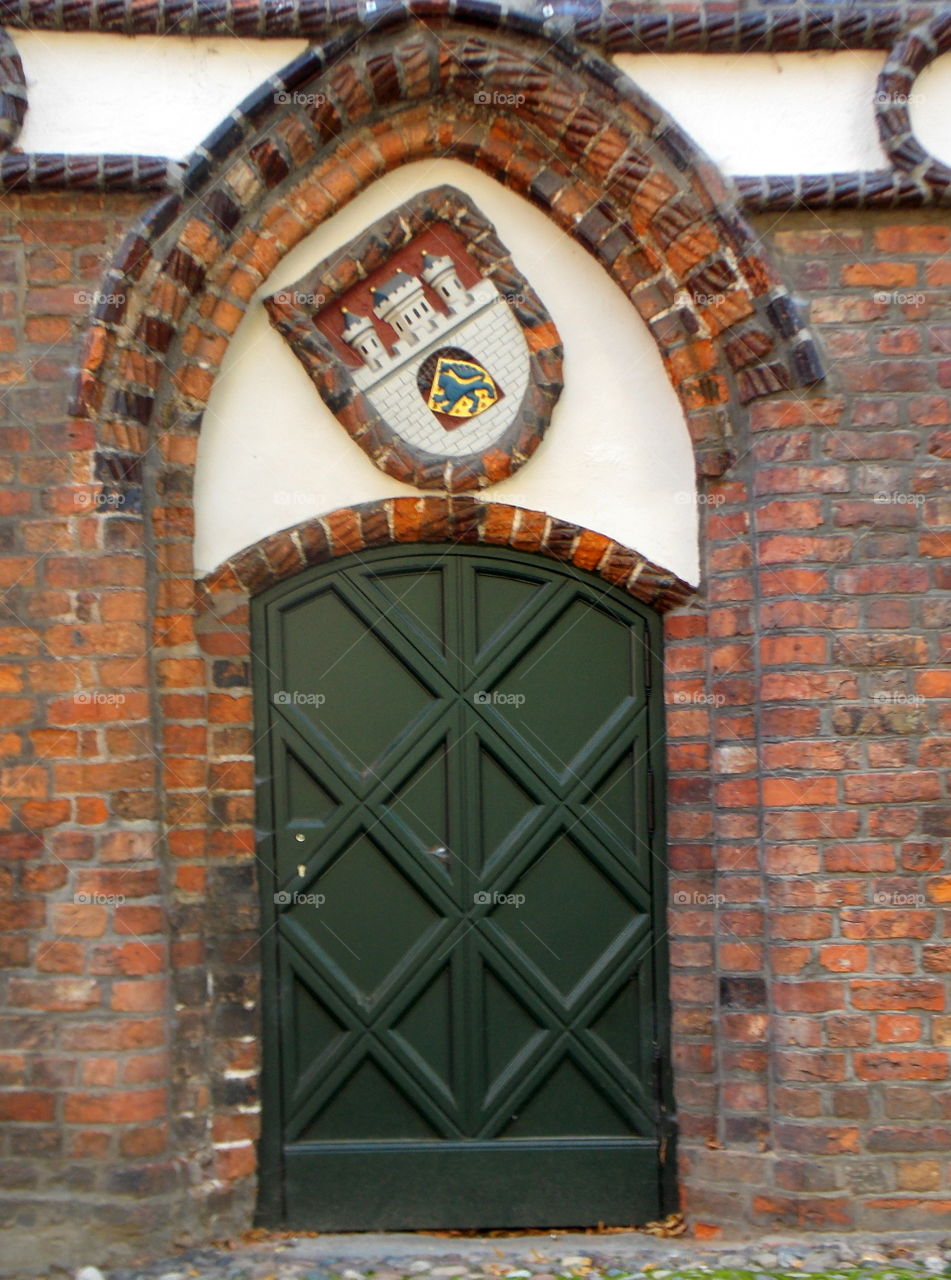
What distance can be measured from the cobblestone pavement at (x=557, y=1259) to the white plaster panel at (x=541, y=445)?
6.59ft

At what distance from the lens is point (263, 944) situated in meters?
4.04

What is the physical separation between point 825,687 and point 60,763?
223 centimetres

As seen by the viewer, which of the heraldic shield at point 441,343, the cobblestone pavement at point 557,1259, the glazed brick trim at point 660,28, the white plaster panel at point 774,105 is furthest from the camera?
the heraldic shield at point 441,343

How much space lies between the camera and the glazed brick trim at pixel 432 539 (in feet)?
13.1

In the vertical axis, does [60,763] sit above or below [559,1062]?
above

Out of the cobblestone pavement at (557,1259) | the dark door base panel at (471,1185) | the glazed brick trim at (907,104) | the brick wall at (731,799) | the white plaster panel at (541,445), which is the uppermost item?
the glazed brick trim at (907,104)

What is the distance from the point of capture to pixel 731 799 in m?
3.93

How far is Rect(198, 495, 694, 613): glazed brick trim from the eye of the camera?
3992 mm

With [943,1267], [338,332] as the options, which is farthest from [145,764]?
[943,1267]

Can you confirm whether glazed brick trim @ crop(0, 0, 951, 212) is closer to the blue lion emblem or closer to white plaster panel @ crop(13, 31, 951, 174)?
white plaster panel @ crop(13, 31, 951, 174)

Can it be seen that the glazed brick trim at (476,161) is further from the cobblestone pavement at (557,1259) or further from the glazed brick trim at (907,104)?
the cobblestone pavement at (557,1259)

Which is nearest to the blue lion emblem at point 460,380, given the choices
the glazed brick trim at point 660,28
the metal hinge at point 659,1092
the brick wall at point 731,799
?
the brick wall at point 731,799

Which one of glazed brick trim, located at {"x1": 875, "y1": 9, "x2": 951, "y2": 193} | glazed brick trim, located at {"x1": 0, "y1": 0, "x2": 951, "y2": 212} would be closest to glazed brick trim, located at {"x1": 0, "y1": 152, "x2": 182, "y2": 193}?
glazed brick trim, located at {"x1": 0, "y1": 0, "x2": 951, "y2": 212}

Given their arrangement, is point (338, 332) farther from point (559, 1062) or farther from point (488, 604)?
point (559, 1062)
